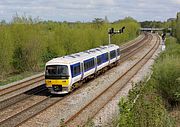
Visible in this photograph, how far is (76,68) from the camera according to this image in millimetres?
23094

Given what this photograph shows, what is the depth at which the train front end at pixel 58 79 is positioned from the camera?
2164cm

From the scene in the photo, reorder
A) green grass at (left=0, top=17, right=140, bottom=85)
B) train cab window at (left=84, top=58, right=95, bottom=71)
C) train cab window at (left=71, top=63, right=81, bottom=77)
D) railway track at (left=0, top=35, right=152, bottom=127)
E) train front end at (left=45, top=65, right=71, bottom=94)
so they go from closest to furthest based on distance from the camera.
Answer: railway track at (left=0, top=35, right=152, bottom=127) < train front end at (left=45, top=65, right=71, bottom=94) < train cab window at (left=71, top=63, right=81, bottom=77) < train cab window at (left=84, top=58, right=95, bottom=71) < green grass at (left=0, top=17, right=140, bottom=85)

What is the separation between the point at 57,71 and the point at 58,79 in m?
0.51

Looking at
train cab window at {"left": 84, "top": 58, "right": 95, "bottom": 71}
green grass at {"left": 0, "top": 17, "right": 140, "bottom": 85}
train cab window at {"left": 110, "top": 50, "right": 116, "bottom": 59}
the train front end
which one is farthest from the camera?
train cab window at {"left": 110, "top": 50, "right": 116, "bottom": 59}

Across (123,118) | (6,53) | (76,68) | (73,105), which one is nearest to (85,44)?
(6,53)

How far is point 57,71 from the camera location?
21922 millimetres

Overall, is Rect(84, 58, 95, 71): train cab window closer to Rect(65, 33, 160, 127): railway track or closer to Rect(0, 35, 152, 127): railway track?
Rect(65, 33, 160, 127): railway track

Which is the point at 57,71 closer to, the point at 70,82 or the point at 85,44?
the point at 70,82

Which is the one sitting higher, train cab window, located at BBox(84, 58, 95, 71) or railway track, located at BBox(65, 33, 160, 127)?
train cab window, located at BBox(84, 58, 95, 71)

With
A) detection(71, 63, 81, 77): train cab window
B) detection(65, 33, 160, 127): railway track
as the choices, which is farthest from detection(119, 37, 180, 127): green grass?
detection(71, 63, 81, 77): train cab window

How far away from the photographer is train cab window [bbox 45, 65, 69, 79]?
21.7 meters

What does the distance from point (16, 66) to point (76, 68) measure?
44.6 feet

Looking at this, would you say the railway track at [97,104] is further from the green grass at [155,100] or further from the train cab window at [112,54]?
the train cab window at [112,54]

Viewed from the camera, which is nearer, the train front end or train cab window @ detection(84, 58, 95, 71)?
the train front end
